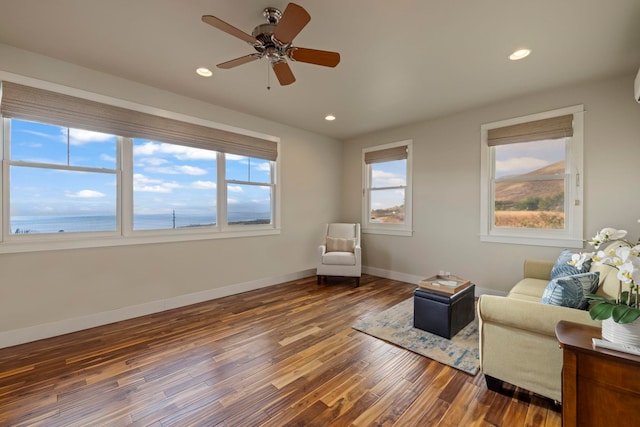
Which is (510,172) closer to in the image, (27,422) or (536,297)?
(536,297)

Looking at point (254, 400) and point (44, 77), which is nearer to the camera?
point (254, 400)

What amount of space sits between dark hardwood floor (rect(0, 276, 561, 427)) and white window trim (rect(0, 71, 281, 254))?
0.91m

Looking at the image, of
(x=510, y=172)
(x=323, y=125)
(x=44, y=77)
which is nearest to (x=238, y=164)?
(x=323, y=125)

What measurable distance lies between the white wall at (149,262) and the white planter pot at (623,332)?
12.6 feet

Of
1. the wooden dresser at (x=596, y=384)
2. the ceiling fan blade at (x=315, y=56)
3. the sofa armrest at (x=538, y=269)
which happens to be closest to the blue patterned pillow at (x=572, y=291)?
the wooden dresser at (x=596, y=384)

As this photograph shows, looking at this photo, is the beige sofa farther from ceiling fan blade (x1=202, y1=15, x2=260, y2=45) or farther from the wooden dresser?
ceiling fan blade (x1=202, y1=15, x2=260, y2=45)

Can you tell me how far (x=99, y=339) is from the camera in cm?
265

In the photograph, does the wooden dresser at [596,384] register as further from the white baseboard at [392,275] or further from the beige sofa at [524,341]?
the white baseboard at [392,275]

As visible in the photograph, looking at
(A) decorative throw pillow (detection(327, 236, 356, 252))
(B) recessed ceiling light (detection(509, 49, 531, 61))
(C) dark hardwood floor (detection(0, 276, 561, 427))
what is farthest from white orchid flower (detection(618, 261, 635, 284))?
(A) decorative throw pillow (detection(327, 236, 356, 252))

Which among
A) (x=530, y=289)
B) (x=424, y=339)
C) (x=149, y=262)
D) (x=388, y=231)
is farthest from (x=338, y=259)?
(x=149, y=262)

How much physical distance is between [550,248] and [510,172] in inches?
42.7

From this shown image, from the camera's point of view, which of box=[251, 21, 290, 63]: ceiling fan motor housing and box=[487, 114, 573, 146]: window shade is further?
box=[487, 114, 573, 146]: window shade

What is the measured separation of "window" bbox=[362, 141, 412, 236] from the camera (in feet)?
15.6

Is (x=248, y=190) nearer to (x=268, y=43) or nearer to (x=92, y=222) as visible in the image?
(x=92, y=222)
